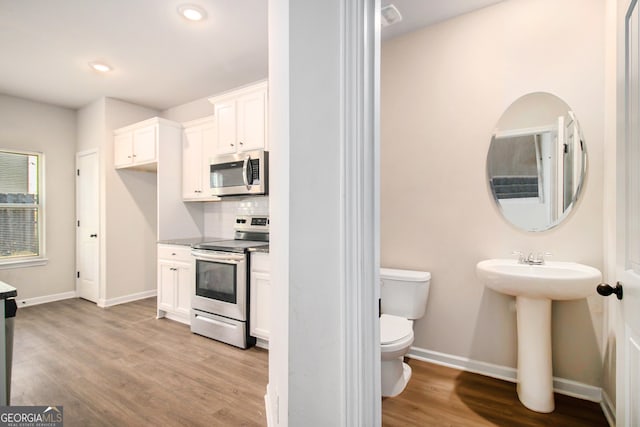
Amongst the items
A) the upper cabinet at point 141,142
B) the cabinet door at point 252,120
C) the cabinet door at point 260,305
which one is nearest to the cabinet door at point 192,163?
the upper cabinet at point 141,142

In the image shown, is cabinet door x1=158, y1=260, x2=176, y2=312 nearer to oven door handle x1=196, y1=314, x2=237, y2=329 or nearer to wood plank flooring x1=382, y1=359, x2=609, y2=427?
oven door handle x1=196, y1=314, x2=237, y2=329

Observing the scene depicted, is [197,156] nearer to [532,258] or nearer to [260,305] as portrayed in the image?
[260,305]

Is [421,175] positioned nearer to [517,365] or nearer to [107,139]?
[517,365]

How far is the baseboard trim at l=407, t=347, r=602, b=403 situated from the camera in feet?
6.38

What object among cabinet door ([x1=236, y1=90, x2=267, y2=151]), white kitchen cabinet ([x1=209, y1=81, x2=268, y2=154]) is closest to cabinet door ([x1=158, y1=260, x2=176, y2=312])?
white kitchen cabinet ([x1=209, y1=81, x2=268, y2=154])

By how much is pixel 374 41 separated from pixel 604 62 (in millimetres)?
1833

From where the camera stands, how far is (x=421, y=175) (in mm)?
2521

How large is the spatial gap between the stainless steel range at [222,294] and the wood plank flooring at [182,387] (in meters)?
0.12

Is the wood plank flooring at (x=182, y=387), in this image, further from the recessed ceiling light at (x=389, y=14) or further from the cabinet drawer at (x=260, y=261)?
the recessed ceiling light at (x=389, y=14)

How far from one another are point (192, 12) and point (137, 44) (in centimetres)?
84

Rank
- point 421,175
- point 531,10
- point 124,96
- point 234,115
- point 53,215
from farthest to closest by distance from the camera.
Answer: point 53,215 < point 124,96 < point 234,115 < point 421,175 < point 531,10

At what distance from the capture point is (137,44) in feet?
9.28

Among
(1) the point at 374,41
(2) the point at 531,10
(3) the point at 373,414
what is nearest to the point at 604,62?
(2) the point at 531,10

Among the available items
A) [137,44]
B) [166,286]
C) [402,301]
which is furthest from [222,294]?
[137,44]
